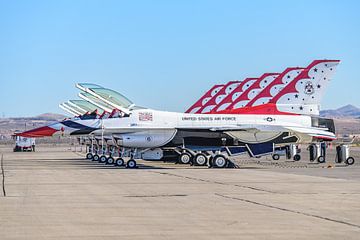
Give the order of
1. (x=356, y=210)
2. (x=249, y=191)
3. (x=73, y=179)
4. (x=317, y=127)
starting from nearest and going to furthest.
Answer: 1. (x=356, y=210)
2. (x=249, y=191)
3. (x=73, y=179)
4. (x=317, y=127)

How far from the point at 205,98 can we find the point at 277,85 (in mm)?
Answer: 13894

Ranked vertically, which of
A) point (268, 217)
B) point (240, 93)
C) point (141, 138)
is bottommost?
point (268, 217)

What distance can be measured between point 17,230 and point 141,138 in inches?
787

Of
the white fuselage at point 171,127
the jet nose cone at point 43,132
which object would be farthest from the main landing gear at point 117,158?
the jet nose cone at point 43,132

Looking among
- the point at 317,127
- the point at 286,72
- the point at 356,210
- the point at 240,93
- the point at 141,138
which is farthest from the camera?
the point at 240,93

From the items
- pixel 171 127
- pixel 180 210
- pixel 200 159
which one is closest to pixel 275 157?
pixel 200 159

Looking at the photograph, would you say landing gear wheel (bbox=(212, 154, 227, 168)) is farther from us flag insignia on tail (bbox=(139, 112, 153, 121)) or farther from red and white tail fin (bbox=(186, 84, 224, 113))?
red and white tail fin (bbox=(186, 84, 224, 113))

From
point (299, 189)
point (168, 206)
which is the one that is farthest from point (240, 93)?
point (168, 206)

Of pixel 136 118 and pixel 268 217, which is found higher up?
pixel 136 118

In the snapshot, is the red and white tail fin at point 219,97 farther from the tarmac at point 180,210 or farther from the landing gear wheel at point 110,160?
the tarmac at point 180,210

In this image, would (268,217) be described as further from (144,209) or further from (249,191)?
(249,191)

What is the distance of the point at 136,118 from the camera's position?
31016 millimetres

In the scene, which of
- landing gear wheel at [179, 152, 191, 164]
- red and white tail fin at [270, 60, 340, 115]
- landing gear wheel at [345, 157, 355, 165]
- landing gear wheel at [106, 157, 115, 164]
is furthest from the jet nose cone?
landing gear wheel at [345, 157, 355, 165]

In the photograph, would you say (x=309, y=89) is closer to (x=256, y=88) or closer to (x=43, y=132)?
(x=256, y=88)
